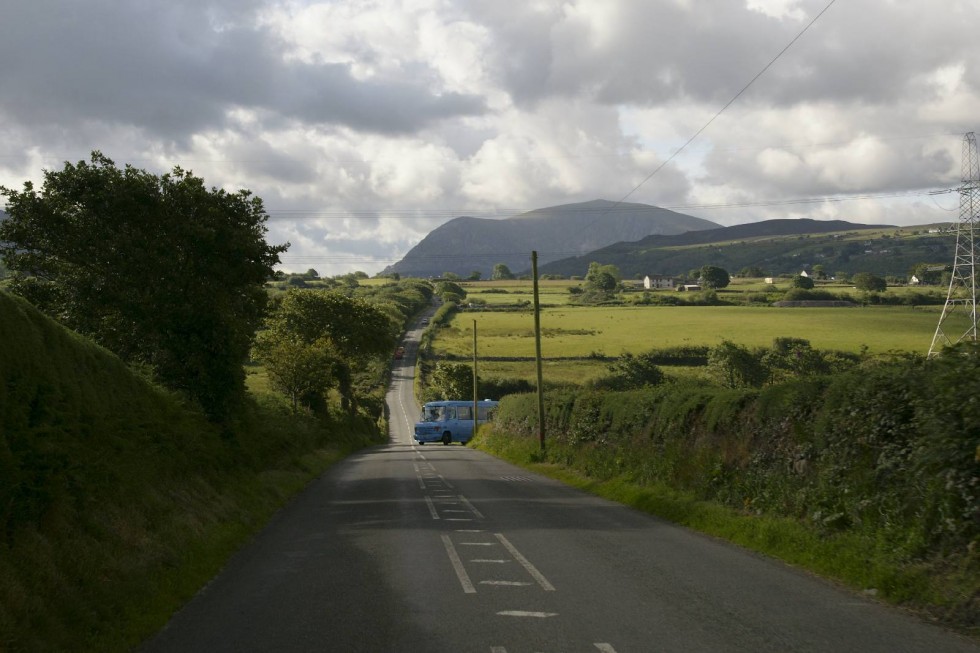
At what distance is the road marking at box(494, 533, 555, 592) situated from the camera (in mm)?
10102

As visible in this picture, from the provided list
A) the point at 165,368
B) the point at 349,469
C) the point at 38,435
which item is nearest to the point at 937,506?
the point at 38,435

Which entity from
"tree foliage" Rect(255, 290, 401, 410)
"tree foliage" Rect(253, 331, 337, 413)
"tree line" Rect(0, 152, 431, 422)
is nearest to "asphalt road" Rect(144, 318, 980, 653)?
"tree line" Rect(0, 152, 431, 422)

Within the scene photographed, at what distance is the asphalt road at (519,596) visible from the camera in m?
7.76

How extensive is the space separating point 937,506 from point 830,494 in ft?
9.47

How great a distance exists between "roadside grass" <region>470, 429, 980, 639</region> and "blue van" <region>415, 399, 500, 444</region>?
48.2 metres

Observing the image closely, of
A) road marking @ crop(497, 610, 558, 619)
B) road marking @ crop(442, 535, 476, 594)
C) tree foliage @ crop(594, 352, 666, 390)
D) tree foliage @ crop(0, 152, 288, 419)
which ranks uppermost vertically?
tree foliage @ crop(0, 152, 288, 419)

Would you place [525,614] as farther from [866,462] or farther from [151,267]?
[151,267]

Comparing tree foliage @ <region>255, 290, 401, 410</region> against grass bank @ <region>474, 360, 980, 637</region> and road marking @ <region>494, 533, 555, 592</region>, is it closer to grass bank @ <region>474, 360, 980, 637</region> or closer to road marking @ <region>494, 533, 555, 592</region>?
grass bank @ <region>474, 360, 980, 637</region>

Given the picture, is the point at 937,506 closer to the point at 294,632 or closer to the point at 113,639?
the point at 294,632

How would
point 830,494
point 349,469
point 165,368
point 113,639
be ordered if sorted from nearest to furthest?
point 113,639 → point 830,494 → point 165,368 → point 349,469

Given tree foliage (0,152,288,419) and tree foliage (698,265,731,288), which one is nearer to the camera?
tree foliage (0,152,288,419)

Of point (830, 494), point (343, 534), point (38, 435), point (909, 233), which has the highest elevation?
point (909, 233)

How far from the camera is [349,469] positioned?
114 feet

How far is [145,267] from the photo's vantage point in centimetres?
2362
